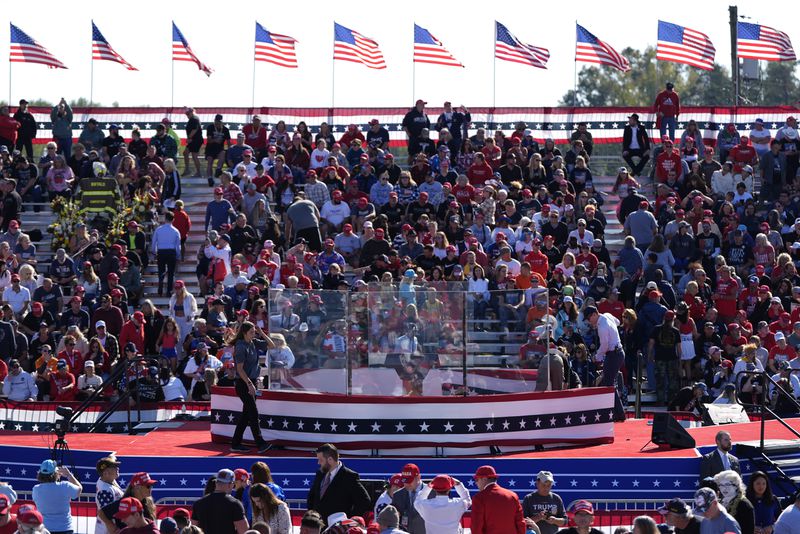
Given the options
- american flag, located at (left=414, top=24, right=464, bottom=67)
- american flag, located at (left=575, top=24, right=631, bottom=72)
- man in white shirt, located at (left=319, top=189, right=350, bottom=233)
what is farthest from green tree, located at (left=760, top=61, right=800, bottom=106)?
man in white shirt, located at (left=319, top=189, right=350, bottom=233)

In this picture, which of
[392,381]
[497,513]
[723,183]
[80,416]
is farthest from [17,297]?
[497,513]

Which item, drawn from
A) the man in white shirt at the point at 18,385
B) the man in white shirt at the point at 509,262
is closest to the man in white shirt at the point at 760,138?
the man in white shirt at the point at 509,262

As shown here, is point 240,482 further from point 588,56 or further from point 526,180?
point 588,56

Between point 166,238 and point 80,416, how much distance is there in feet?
18.6

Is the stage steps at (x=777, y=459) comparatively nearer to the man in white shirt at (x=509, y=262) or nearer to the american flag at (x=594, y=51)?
the man in white shirt at (x=509, y=262)

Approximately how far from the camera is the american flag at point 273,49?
4009 centimetres

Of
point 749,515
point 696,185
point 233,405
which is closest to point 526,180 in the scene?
point 696,185

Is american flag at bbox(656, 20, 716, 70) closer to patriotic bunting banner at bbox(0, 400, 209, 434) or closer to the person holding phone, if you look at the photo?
patriotic bunting banner at bbox(0, 400, 209, 434)

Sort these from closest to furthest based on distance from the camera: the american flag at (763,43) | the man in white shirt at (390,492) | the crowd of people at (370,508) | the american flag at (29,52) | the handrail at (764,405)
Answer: the crowd of people at (370,508) < the man in white shirt at (390,492) < the handrail at (764,405) < the american flag at (29,52) < the american flag at (763,43)

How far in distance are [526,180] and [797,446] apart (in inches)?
527

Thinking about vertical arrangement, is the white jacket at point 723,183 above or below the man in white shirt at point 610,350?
above

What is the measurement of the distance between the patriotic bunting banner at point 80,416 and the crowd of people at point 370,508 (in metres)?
8.64

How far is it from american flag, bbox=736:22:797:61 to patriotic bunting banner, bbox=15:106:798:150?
1.37m

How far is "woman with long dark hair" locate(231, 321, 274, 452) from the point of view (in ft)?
73.2
